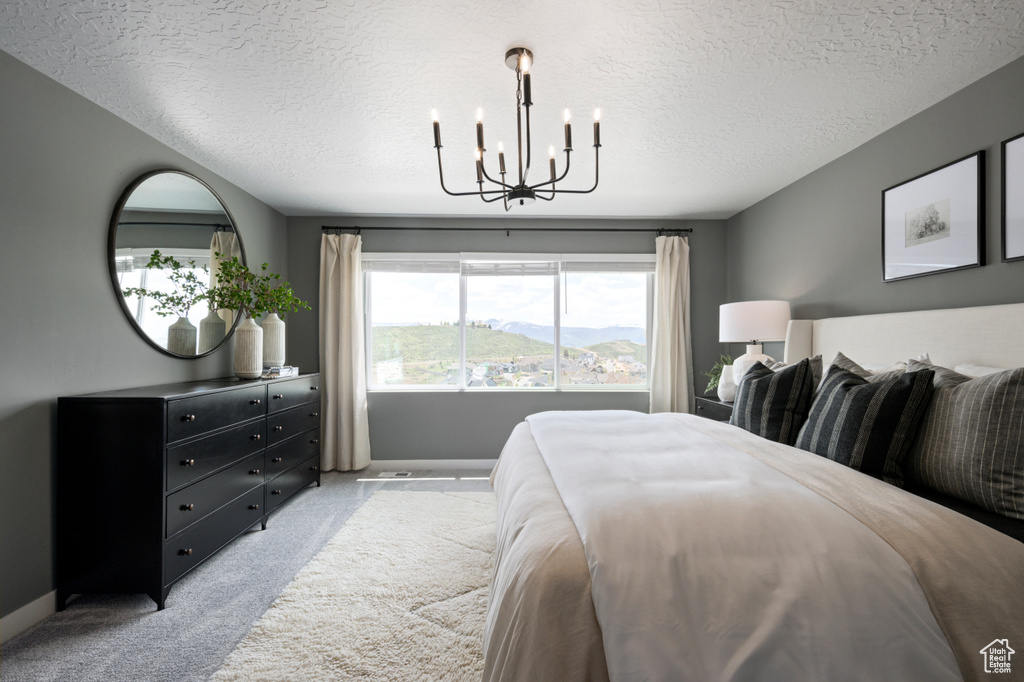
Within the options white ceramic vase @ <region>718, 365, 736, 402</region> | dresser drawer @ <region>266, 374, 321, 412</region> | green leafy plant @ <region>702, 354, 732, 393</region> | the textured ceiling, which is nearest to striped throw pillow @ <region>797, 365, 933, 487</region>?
the textured ceiling

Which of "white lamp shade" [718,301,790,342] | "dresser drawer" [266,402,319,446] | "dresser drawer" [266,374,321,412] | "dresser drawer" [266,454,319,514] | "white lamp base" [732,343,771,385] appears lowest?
"dresser drawer" [266,454,319,514]

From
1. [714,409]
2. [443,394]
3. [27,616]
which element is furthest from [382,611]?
[714,409]

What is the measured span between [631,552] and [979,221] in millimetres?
2447

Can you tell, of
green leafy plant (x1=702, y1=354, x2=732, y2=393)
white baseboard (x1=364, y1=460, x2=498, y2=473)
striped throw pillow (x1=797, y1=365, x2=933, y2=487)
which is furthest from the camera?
white baseboard (x1=364, y1=460, x2=498, y2=473)

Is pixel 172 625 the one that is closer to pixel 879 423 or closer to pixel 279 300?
pixel 279 300

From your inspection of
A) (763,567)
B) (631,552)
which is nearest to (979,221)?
(763,567)

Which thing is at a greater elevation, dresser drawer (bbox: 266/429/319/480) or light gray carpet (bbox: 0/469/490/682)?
dresser drawer (bbox: 266/429/319/480)

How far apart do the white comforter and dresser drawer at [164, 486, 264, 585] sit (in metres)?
2.03

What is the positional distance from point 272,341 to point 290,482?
106 centimetres

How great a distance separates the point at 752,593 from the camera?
1114 millimetres

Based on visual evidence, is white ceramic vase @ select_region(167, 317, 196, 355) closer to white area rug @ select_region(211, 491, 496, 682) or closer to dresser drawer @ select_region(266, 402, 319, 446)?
dresser drawer @ select_region(266, 402, 319, 446)

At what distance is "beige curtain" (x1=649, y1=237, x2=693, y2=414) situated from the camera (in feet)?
15.1

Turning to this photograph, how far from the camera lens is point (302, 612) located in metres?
2.10

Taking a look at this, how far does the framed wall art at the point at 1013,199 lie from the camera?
2043mm
